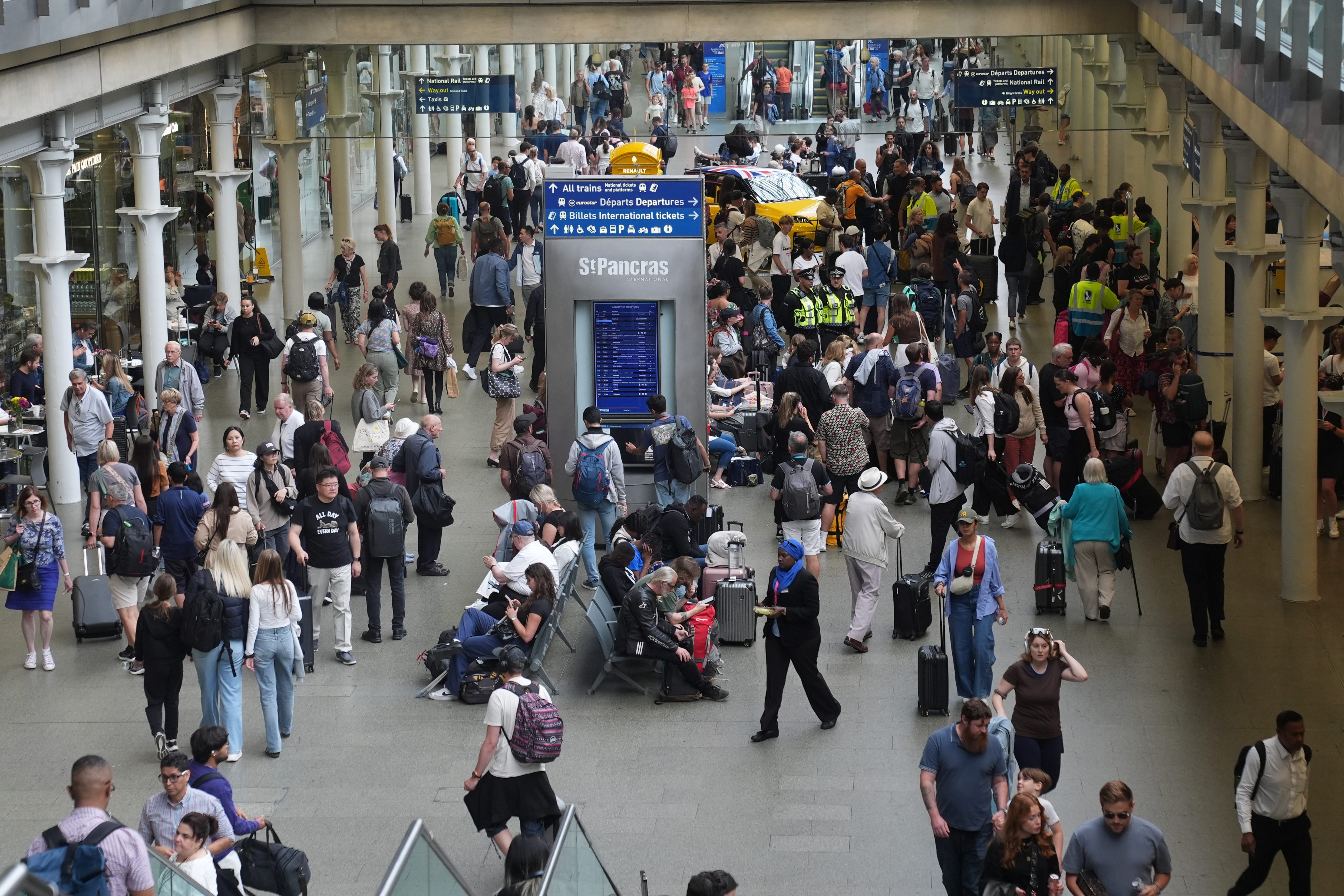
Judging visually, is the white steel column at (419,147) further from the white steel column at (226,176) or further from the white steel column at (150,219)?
the white steel column at (150,219)

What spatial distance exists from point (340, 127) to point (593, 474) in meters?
15.4

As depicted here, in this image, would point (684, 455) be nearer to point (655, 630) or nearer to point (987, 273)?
point (655, 630)

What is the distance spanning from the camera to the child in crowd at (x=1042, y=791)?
31.2 ft

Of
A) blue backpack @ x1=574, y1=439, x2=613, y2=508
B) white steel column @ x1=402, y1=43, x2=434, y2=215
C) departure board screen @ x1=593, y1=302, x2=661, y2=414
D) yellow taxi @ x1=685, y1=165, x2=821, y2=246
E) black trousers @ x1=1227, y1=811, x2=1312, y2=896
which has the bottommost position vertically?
black trousers @ x1=1227, y1=811, x2=1312, y2=896

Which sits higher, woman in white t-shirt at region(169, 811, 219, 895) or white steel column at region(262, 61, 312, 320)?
white steel column at region(262, 61, 312, 320)

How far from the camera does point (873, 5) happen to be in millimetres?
26453

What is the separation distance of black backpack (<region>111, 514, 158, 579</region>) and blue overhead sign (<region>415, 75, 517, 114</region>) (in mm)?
14875

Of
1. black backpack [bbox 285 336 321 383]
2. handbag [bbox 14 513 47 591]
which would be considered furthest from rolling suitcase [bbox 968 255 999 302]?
handbag [bbox 14 513 47 591]

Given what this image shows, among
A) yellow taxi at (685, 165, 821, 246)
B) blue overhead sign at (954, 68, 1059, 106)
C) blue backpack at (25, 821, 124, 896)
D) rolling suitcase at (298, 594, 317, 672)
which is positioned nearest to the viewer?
blue backpack at (25, 821, 124, 896)

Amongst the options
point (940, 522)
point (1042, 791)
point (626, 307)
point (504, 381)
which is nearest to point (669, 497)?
point (626, 307)

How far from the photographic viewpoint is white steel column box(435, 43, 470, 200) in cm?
3425

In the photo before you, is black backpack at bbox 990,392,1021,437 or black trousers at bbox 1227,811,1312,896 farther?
black backpack at bbox 990,392,1021,437

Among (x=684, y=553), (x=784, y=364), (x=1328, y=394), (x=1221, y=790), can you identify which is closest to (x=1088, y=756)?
(x=1221, y=790)

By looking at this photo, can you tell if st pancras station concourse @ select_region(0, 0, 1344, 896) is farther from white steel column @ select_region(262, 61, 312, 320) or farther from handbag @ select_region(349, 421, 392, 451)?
handbag @ select_region(349, 421, 392, 451)
